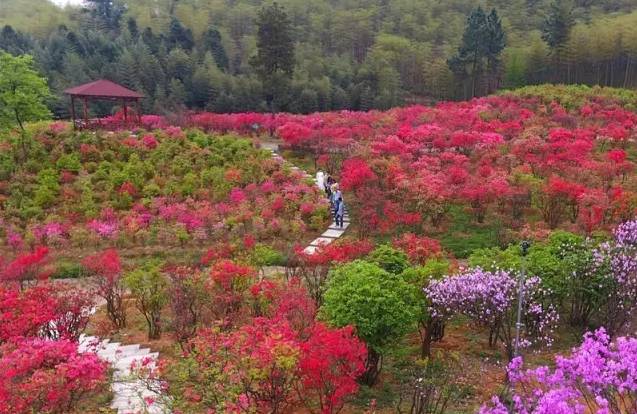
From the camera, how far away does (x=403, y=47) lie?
47562mm

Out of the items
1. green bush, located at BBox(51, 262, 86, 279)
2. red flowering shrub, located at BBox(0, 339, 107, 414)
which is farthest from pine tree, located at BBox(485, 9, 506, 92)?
red flowering shrub, located at BBox(0, 339, 107, 414)

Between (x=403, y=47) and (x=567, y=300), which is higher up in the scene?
(x=403, y=47)

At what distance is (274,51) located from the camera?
28797mm

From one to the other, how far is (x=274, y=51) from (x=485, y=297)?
24577 millimetres

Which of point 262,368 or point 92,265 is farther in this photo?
point 92,265

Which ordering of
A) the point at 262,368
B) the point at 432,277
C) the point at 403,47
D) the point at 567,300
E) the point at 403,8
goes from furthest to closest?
the point at 403,8, the point at 403,47, the point at 567,300, the point at 432,277, the point at 262,368

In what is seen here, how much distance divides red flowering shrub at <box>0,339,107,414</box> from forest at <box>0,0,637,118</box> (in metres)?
23.7

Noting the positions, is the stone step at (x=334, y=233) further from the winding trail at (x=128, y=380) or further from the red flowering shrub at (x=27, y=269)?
the red flowering shrub at (x=27, y=269)

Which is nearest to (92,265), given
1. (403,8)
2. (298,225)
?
(298,225)

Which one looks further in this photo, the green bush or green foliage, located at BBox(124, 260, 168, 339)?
the green bush

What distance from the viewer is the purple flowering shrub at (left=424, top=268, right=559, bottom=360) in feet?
22.4

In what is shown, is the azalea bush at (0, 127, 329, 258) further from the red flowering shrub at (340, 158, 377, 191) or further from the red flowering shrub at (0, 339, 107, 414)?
the red flowering shrub at (0, 339, 107, 414)

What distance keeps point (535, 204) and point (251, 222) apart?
24.0 ft

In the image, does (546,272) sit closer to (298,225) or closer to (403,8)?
(298,225)
